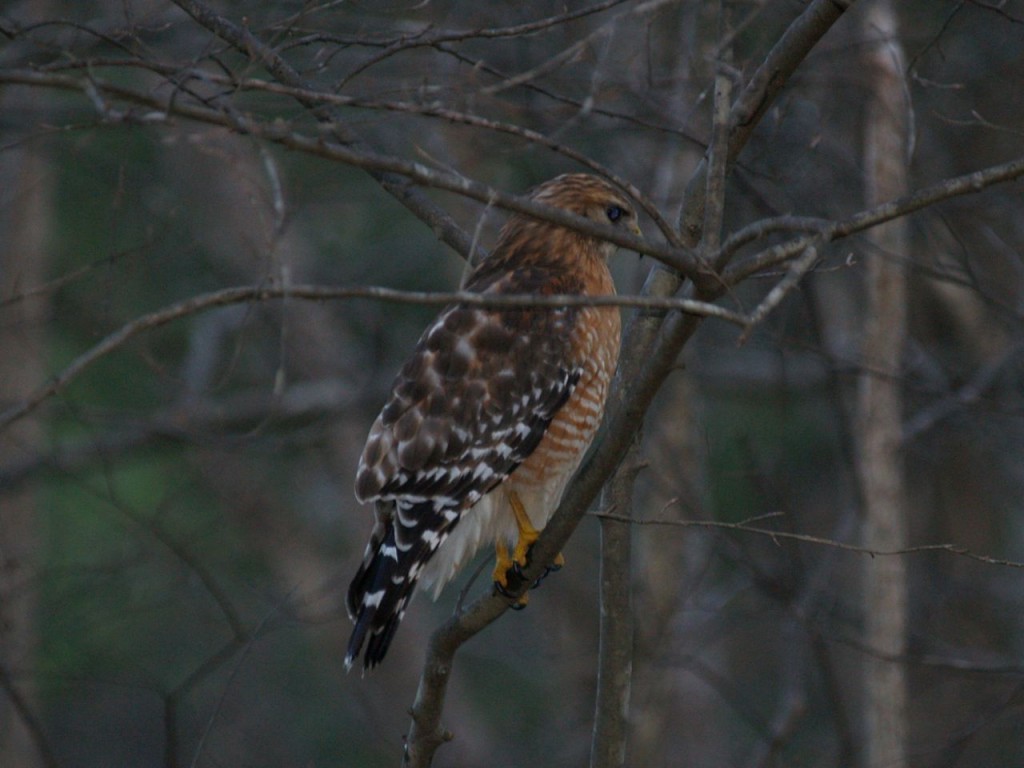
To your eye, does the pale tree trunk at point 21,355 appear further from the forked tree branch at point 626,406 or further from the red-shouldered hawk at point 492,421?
the forked tree branch at point 626,406

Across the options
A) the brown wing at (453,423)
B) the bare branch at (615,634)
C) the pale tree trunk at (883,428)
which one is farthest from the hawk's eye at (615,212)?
the pale tree trunk at (883,428)

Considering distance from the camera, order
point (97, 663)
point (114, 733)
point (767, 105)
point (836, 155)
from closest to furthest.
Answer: point (767, 105), point (836, 155), point (97, 663), point (114, 733)

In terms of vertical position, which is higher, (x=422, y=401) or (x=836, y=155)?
(x=836, y=155)

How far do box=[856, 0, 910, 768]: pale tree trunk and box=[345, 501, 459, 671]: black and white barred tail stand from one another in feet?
8.92

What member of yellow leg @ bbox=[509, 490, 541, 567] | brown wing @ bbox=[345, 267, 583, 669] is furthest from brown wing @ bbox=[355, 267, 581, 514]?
yellow leg @ bbox=[509, 490, 541, 567]

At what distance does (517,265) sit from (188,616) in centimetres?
716

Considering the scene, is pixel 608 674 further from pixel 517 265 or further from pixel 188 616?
pixel 188 616

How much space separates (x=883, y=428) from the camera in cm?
655

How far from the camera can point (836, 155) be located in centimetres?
Answer: 691

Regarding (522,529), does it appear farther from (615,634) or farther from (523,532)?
(615,634)

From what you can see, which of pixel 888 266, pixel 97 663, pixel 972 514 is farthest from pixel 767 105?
pixel 97 663

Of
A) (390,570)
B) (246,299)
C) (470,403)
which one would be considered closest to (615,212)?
(470,403)

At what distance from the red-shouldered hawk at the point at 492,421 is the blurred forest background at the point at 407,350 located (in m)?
0.56

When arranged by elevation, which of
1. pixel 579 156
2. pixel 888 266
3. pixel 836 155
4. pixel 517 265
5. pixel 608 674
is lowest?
pixel 608 674
